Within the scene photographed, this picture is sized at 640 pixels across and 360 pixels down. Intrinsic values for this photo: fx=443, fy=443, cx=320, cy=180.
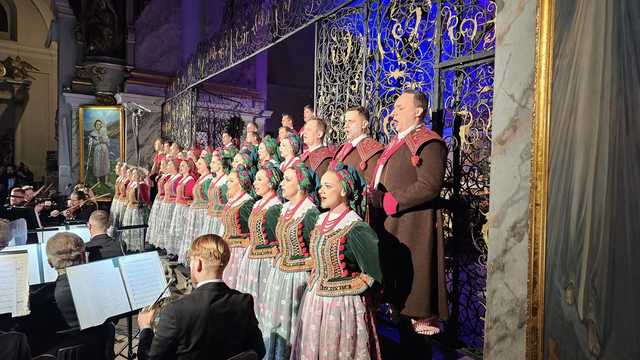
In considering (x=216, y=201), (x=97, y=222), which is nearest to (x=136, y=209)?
(x=216, y=201)

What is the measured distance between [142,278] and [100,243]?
1474 mm

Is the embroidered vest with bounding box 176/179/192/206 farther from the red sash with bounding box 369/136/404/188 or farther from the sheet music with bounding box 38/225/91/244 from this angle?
the red sash with bounding box 369/136/404/188

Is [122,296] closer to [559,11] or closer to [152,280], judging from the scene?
[152,280]

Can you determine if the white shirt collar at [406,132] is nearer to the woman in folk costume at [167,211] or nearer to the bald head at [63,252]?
the bald head at [63,252]

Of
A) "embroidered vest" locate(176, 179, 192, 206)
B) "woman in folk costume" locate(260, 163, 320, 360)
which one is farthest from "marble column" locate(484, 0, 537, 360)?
"embroidered vest" locate(176, 179, 192, 206)

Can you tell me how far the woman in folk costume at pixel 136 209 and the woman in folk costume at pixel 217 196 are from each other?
10.3 feet

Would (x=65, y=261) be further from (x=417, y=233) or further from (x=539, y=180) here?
(x=539, y=180)

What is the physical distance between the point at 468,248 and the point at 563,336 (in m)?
1.95

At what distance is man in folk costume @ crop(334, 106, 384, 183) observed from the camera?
3.72 meters

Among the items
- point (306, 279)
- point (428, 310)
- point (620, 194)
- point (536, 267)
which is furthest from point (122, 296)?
point (620, 194)

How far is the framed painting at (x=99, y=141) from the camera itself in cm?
1316

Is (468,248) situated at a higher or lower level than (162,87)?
lower

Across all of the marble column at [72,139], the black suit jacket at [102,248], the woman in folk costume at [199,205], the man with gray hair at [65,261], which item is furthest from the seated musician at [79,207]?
the marble column at [72,139]

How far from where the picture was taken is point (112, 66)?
13.6 meters
